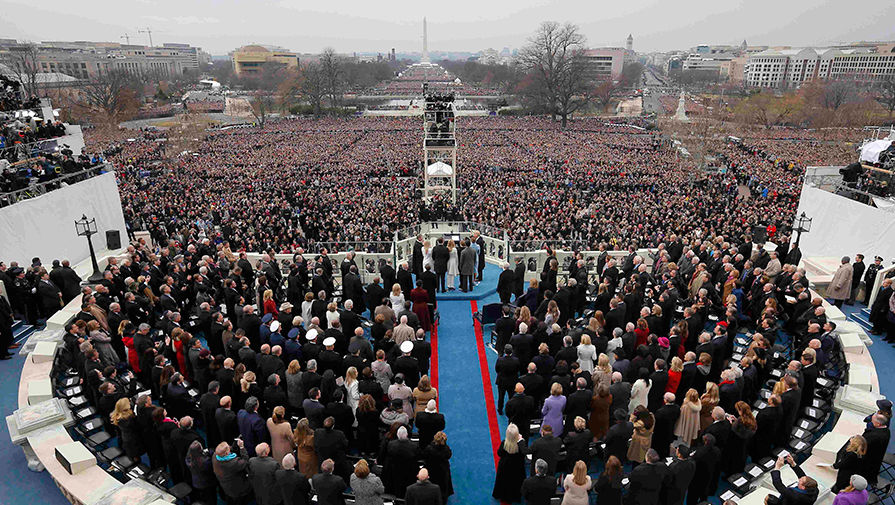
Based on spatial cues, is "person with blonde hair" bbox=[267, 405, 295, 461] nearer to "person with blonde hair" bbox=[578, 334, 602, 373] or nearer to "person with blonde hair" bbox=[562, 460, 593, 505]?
"person with blonde hair" bbox=[562, 460, 593, 505]

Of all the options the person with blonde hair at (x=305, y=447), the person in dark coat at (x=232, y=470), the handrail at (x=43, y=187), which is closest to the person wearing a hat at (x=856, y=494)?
the person with blonde hair at (x=305, y=447)

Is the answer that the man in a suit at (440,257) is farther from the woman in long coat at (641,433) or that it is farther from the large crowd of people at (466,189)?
the woman in long coat at (641,433)

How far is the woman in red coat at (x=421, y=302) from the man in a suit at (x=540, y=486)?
4883 mm

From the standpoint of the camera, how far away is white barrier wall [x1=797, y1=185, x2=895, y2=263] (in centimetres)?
1421

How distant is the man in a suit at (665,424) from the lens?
254 inches

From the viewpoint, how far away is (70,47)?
15350 cm

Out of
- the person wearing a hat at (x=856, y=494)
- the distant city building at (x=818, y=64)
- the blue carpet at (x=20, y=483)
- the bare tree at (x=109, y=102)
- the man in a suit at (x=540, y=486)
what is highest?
the distant city building at (x=818, y=64)

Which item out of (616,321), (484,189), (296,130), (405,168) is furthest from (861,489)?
(296,130)

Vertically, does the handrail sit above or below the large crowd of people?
above

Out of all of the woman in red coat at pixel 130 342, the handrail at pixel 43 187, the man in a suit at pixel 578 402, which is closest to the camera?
the man in a suit at pixel 578 402

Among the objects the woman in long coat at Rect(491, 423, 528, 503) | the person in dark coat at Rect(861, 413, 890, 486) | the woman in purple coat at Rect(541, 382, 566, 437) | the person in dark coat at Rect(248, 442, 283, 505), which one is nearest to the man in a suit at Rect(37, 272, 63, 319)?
the person in dark coat at Rect(248, 442, 283, 505)

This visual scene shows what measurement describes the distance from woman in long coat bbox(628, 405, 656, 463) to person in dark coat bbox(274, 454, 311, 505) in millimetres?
3965

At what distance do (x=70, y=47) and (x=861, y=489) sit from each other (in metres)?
201

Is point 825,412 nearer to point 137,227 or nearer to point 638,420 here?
point 638,420
